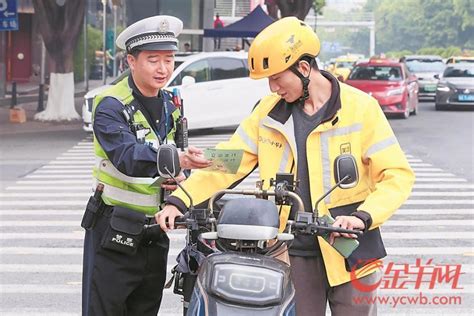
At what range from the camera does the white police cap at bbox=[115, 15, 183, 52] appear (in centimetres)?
475

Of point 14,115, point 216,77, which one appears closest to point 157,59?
point 216,77

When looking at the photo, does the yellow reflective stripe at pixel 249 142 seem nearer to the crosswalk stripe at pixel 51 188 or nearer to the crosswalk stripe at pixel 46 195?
the crosswalk stripe at pixel 46 195

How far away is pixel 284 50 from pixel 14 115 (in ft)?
69.4

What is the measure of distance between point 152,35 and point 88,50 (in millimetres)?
39322

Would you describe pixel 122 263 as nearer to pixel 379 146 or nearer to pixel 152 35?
pixel 152 35

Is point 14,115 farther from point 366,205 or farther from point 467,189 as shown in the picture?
point 366,205

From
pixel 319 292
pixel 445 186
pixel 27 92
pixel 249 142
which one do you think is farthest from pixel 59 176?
pixel 27 92

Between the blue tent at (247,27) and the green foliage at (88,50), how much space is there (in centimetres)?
637

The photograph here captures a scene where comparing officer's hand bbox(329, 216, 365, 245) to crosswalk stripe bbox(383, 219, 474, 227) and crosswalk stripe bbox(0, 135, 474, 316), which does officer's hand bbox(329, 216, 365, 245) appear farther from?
crosswalk stripe bbox(383, 219, 474, 227)

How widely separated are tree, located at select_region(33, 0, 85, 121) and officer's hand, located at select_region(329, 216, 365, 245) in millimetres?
20933

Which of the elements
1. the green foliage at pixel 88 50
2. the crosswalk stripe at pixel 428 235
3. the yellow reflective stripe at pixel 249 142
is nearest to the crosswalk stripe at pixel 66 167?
the crosswalk stripe at pixel 428 235

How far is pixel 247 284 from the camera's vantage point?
340cm

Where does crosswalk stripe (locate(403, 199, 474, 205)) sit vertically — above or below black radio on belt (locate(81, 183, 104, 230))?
below

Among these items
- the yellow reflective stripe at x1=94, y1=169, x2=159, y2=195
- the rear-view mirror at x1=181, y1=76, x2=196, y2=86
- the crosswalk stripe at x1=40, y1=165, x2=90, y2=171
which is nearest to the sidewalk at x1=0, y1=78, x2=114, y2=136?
the rear-view mirror at x1=181, y1=76, x2=196, y2=86
